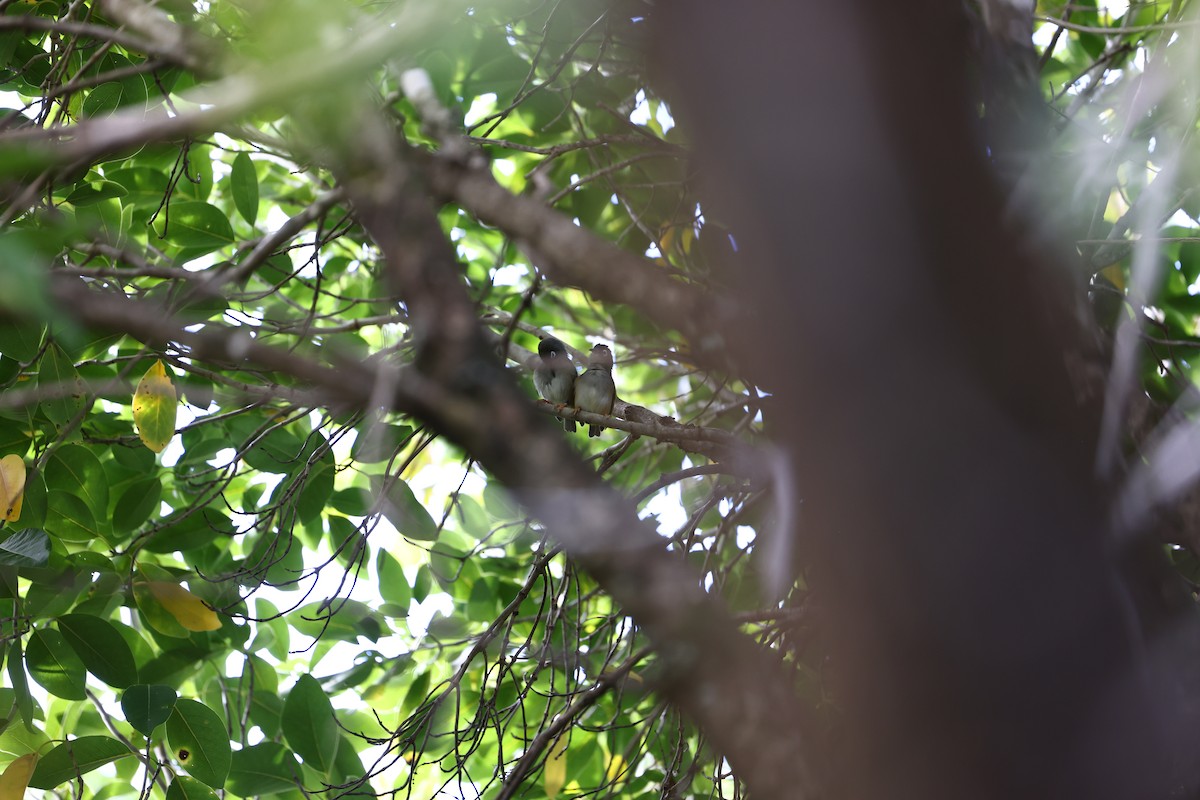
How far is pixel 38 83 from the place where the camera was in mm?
2883

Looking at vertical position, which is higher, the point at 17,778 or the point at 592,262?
the point at 17,778

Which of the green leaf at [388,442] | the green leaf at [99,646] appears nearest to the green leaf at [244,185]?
the green leaf at [388,442]

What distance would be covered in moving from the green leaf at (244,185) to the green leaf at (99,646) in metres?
1.42

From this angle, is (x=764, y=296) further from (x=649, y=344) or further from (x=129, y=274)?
(x=649, y=344)

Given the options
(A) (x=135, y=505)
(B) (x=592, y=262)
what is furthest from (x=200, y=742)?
(B) (x=592, y=262)

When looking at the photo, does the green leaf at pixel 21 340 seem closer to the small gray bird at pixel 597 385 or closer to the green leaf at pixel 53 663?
the green leaf at pixel 53 663

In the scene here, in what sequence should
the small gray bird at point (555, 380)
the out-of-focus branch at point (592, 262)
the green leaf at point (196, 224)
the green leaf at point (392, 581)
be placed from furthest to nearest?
the small gray bird at point (555, 380) → the green leaf at point (392, 581) → the green leaf at point (196, 224) → the out-of-focus branch at point (592, 262)

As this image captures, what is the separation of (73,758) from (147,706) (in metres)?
0.25

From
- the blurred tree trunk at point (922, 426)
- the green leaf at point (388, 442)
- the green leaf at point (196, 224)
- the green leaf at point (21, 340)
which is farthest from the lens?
the green leaf at point (196, 224)

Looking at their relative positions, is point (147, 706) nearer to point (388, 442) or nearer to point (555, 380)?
point (388, 442)

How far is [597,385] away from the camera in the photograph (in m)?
4.08

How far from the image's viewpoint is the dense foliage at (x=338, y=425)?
1.94 metres

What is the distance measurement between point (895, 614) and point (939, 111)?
634mm

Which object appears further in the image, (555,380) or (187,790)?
(555,380)
